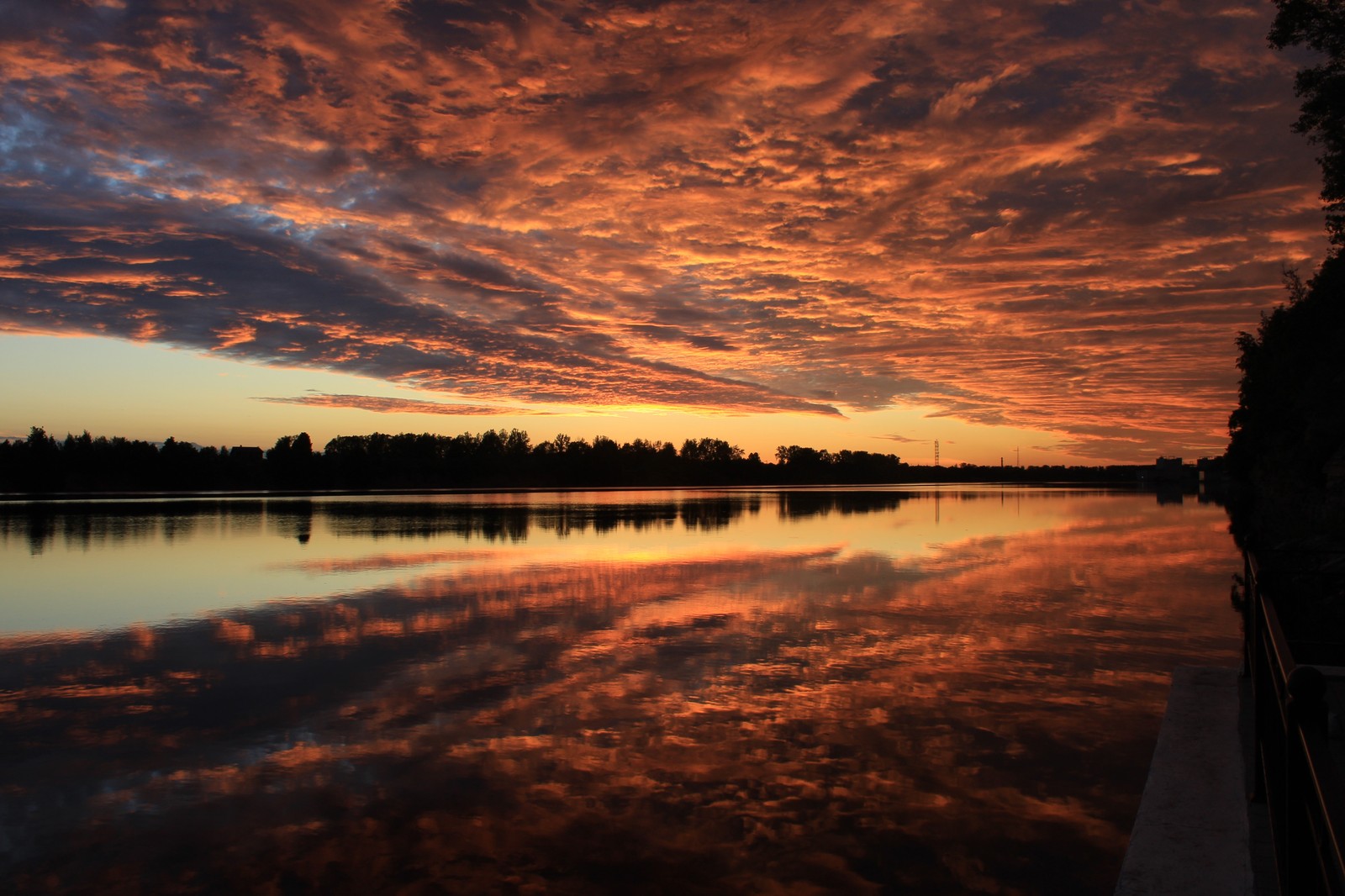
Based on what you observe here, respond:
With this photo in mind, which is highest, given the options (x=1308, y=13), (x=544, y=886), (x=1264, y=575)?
(x=1308, y=13)

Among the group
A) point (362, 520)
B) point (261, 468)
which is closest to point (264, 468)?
point (261, 468)

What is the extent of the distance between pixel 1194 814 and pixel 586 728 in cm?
575

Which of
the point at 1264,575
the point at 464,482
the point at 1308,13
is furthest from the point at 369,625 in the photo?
the point at 464,482

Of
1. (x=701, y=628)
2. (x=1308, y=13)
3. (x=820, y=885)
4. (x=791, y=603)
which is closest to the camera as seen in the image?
(x=820, y=885)

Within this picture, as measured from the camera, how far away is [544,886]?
6129mm

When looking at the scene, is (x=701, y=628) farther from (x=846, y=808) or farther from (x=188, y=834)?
(x=188, y=834)

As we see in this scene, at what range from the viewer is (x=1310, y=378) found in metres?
43.3

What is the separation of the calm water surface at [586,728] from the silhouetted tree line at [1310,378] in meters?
3.60

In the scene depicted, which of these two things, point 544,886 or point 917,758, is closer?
point 544,886

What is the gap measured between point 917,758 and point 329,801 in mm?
5445

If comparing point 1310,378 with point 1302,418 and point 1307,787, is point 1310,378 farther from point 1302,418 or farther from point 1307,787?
point 1307,787

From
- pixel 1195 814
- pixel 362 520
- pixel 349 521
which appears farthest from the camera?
pixel 362 520

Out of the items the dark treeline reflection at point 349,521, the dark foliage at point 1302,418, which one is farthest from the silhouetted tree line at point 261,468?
the dark foliage at point 1302,418

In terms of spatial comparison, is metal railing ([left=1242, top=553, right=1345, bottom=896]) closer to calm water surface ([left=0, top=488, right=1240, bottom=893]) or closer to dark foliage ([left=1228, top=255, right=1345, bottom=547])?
calm water surface ([left=0, top=488, right=1240, bottom=893])
